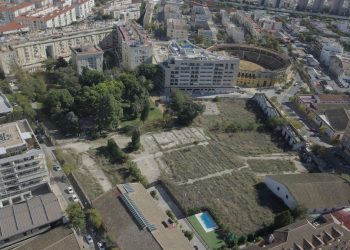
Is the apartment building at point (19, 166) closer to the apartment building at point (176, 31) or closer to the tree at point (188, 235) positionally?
the tree at point (188, 235)

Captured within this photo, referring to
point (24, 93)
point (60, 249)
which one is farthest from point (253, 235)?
point (24, 93)

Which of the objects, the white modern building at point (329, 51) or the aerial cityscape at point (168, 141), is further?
the white modern building at point (329, 51)

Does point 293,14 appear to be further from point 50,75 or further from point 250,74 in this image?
point 50,75

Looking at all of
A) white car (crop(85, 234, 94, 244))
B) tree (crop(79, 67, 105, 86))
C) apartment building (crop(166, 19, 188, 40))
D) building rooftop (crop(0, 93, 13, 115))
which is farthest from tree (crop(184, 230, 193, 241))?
apartment building (crop(166, 19, 188, 40))

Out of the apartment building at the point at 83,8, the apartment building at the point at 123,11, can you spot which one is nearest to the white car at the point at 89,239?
the apartment building at the point at 123,11

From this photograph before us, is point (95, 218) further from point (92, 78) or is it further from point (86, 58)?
point (86, 58)

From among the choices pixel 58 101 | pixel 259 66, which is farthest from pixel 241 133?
pixel 259 66
